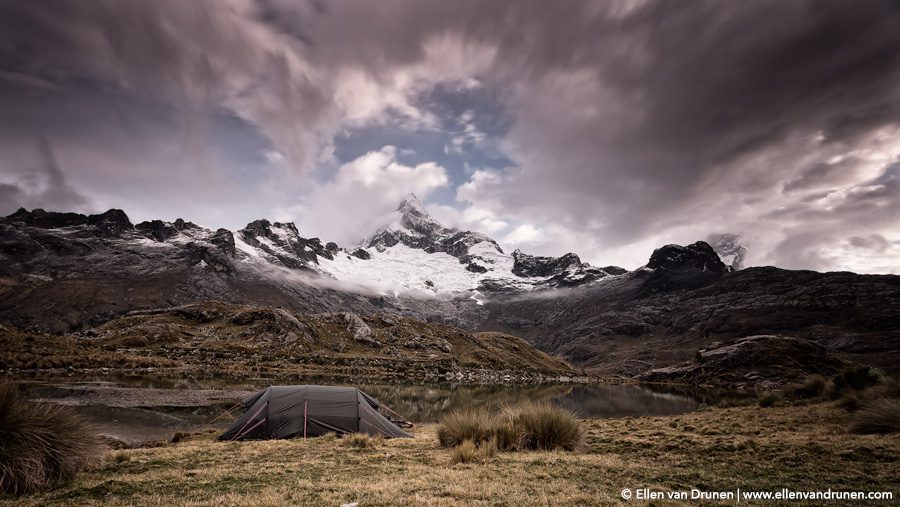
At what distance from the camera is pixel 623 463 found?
37.2ft

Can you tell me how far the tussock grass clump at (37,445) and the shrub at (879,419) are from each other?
→ 74.0 feet

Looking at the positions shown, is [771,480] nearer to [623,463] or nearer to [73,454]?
[623,463]

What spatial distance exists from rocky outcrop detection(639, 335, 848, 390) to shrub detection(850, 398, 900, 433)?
81670mm

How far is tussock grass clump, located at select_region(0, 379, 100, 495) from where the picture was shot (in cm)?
886

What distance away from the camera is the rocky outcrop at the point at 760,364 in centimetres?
8425

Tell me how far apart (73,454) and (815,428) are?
2321 centimetres

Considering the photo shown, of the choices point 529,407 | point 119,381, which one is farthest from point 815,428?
point 119,381

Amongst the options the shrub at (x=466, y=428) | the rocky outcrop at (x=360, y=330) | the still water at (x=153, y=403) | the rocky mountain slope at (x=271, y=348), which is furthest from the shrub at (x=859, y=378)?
the rocky outcrop at (x=360, y=330)

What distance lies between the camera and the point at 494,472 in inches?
408

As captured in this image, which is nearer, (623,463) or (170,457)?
(623,463)

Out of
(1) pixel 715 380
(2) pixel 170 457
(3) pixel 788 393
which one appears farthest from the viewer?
(1) pixel 715 380

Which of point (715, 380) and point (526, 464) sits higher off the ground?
point (526, 464)

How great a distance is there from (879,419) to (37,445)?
2341cm

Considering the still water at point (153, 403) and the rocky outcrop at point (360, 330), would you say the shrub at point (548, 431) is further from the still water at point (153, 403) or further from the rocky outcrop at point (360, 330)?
the rocky outcrop at point (360, 330)
